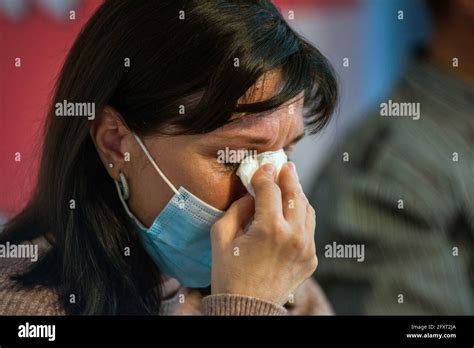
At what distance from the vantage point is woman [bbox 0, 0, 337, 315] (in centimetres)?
131

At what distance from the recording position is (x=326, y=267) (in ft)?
4.81

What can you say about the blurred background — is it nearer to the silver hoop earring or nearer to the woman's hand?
the woman's hand

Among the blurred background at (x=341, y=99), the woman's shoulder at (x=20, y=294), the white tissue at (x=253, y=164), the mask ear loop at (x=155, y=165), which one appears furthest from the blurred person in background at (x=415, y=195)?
the woman's shoulder at (x=20, y=294)

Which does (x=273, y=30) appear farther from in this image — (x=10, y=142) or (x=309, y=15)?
(x=10, y=142)

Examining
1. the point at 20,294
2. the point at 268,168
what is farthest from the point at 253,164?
the point at 20,294

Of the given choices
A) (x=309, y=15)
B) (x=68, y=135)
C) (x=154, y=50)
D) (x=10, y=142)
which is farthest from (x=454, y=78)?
(x=10, y=142)

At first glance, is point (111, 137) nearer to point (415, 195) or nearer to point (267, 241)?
point (267, 241)

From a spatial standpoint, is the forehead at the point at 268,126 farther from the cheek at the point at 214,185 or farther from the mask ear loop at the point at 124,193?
the mask ear loop at the point at 124,193

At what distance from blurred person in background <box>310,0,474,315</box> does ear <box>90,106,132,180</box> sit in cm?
35

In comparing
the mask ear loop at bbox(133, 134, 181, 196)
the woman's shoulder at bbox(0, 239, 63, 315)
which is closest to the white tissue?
the mask ear loop at bbox(133, 134, 181, 196)

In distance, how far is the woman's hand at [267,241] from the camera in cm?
132

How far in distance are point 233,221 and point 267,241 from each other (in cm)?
7

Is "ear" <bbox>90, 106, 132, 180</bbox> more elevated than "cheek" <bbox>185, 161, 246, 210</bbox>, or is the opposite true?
"ear" <bbox>90, 106, 132, 180</bbox>
